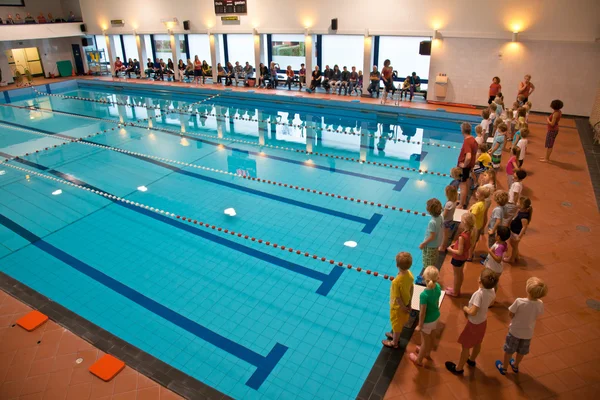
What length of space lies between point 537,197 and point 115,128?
36.5ft

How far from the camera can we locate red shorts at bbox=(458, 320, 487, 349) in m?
3.40

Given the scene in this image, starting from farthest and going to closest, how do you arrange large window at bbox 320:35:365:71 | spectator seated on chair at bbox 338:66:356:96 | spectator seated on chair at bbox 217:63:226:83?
spectator seated on chair at bbox 217:63:226:83 < large window at bbox 320:35:365:71 < spectator seated on chair at bbox 338:66:356:96

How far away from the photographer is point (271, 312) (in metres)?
4.97

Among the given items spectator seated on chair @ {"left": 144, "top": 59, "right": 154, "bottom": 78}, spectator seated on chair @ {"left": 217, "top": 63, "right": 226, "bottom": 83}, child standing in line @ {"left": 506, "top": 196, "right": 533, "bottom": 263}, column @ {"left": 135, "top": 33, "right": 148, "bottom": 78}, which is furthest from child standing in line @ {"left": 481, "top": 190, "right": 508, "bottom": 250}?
column @ {"left": 135, "top": 33, "right": 148, "bottom": 78}

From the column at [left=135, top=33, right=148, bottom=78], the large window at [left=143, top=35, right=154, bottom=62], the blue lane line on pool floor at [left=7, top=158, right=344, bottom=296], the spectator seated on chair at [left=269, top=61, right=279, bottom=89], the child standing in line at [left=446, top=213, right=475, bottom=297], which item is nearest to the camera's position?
the child standing in line at [left=446, top=213, right=475, bottom=297]

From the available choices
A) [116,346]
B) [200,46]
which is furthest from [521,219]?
[200,46]

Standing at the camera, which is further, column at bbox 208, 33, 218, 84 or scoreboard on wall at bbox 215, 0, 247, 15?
column at bbox 208, 33, 218, 84

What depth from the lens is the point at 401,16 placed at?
44.6 feet

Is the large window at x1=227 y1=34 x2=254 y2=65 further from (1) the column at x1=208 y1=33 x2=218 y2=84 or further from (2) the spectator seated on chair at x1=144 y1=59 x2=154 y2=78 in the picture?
(2) the spectator seated on chair at x1=144 y1=59 x2=154 y2=78

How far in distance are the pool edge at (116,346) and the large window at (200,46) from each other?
16.6 metres

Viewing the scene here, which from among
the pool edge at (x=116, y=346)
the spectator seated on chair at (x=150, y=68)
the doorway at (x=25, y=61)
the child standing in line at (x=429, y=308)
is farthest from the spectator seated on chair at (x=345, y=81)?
the doorway at (x=25, y=61)

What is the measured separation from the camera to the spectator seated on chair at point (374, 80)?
47.5 feet

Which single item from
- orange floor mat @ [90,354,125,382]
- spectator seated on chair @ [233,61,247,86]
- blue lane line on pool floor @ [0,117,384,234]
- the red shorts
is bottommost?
orange floor mat @ [90,354,125,382]

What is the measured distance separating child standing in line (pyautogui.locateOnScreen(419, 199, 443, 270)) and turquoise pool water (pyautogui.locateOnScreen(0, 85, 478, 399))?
3.10ft
